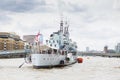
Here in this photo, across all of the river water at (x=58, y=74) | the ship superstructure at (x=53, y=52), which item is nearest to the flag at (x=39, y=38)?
the ship superstructure at (x=53, y=52)

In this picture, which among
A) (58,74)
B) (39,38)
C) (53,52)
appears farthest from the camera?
(53,52)

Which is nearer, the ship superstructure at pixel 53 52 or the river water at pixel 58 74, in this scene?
the river water at pixel 58 74

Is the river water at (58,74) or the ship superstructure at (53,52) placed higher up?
the ship superstructure at (53,52)

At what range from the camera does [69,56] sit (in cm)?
10050

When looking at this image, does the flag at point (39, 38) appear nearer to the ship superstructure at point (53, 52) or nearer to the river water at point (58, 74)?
the ship superstructure at point (53, 52)

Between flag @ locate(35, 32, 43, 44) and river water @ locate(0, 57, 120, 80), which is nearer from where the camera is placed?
river water @ locate(0, 57, 120, 80)

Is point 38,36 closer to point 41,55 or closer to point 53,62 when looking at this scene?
point 41,55

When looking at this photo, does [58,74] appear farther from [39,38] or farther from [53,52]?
[53,52]

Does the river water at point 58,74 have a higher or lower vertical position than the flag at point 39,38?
lower

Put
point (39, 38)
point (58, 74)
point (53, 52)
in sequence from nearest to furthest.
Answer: point (58, 74), point (39, 38), point (53, 52)

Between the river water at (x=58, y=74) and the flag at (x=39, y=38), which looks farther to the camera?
the flag at (x=39, y=38)

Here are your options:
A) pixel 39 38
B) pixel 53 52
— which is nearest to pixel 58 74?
pixel 39 38

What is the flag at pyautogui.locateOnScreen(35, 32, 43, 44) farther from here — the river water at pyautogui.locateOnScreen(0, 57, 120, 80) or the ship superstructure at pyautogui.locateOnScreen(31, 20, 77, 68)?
the river water at pyautogui.locateOnScreen(0, 57, 120, 80)

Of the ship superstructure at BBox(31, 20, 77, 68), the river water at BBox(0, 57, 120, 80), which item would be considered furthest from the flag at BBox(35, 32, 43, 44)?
the river water at BBox(0, 57, 120, 80)
